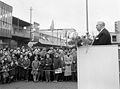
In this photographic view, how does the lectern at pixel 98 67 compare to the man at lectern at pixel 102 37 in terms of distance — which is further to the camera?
the man at lectern at pixel 102 37

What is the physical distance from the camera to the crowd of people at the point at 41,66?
11.4 m

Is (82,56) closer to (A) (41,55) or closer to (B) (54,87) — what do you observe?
(B) (54,87)

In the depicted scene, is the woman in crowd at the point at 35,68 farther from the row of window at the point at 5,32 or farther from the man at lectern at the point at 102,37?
the row of window at the point at 5,32

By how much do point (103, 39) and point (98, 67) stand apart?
63 centimetres

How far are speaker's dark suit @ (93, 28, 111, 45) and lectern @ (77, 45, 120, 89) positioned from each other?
0.27 m

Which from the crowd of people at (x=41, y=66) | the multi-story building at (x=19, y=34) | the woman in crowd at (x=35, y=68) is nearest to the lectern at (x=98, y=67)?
the crowd of people at (x=41, y=66)

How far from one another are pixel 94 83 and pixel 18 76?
912 cm

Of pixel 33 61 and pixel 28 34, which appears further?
pixel 28 34

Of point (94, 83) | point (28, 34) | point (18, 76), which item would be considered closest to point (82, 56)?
point (94, 83)

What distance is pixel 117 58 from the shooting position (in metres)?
3.56

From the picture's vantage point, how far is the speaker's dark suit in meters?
3.93

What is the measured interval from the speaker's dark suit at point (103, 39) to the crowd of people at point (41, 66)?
7.10 m

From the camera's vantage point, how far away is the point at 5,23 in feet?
114

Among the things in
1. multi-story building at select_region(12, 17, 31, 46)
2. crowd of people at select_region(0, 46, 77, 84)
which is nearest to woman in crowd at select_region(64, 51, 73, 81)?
crowd of people at select_region(0, 46, 77, 84)
